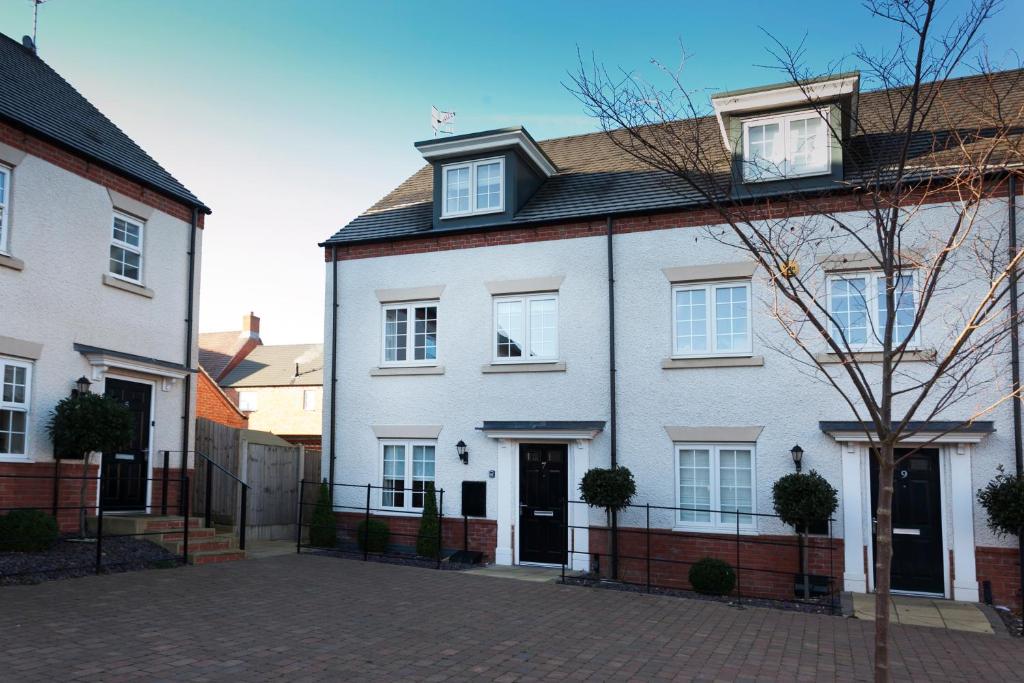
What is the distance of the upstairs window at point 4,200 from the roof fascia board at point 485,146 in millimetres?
6789

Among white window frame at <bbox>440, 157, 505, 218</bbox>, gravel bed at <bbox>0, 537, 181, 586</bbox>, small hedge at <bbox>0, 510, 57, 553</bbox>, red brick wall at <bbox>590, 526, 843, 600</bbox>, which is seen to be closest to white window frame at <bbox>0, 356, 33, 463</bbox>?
small hedge at <bbox>0, 510, 57, 553</bbox>

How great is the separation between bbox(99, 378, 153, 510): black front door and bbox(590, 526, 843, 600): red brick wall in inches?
296

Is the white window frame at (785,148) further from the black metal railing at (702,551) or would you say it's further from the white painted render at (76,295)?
the white painted render at (76,295)

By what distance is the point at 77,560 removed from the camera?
1118cm

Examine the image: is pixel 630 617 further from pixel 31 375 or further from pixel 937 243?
pixel 31 375

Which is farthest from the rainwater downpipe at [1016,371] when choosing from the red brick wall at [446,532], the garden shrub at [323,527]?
the garden shrub at [323,527]

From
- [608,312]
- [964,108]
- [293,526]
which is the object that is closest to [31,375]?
[293,526]

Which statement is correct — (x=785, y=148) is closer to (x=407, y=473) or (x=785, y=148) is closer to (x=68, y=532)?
(x=407, y=473)

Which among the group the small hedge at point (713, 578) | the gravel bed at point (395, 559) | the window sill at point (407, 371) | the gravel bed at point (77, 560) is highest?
the window sill at point (407, 371)

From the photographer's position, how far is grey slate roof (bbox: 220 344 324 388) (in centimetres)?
4012

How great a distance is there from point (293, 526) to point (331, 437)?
10.8ft

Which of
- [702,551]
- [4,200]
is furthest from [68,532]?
[702,551]

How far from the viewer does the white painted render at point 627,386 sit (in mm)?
12250

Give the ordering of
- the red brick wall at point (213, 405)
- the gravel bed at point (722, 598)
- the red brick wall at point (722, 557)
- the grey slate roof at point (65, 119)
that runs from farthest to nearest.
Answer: the red brick wall at point (213, 405)
the grey slate roof at point (65, 119)
the red brick wall at point (722, 557)
the gravel bed at point (722, 598)
